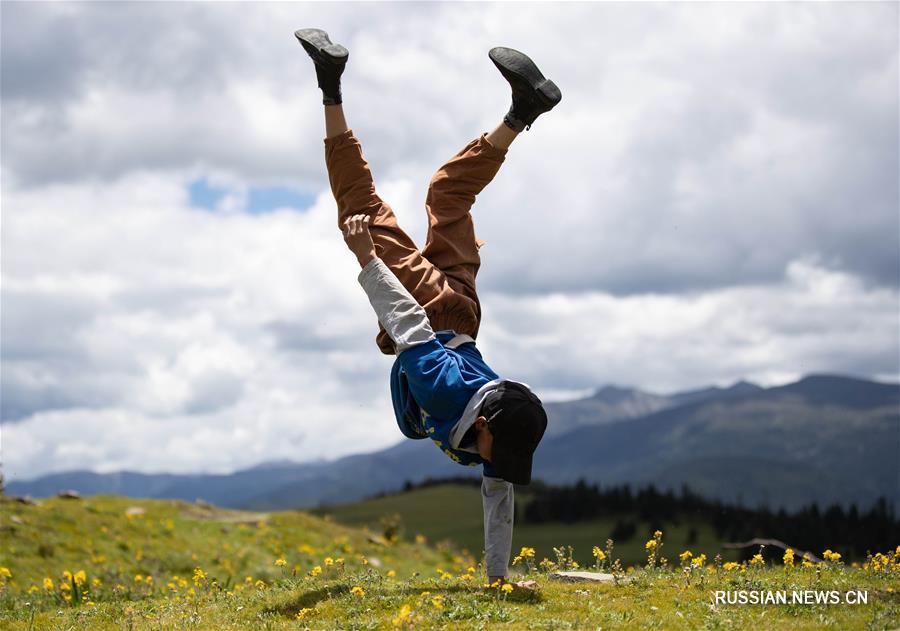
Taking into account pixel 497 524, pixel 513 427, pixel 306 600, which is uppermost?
pixel 513 427

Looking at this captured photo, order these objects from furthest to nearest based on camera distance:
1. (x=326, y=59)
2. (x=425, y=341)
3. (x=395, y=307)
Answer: (x=326, y=59)
(x=395, y=307)
(x=425, y=341)

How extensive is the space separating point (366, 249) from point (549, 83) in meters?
2.80

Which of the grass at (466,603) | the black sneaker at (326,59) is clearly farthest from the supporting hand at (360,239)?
the grass at (466,603)

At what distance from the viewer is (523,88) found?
10516mm

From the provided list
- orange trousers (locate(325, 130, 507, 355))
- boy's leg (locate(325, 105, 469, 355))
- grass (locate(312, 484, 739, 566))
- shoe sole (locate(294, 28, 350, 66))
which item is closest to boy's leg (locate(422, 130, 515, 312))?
orange trousers (locate(325, 130, 507, 355))

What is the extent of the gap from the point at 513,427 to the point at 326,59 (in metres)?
4.19

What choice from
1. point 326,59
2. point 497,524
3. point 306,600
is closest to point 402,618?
point 497,524

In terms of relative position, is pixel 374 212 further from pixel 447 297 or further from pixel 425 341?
pixel 425 341

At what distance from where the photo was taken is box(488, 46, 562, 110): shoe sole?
34.3 feet

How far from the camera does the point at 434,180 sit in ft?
35.3

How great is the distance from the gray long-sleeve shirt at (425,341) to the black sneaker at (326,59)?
76.6 inches

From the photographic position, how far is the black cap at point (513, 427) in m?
8.60

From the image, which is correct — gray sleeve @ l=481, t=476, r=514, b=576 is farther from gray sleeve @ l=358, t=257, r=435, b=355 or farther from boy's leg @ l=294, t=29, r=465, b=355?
boy's leg @ l=294, t=29, r=465, b=355

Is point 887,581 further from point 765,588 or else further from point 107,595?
point 107,595
